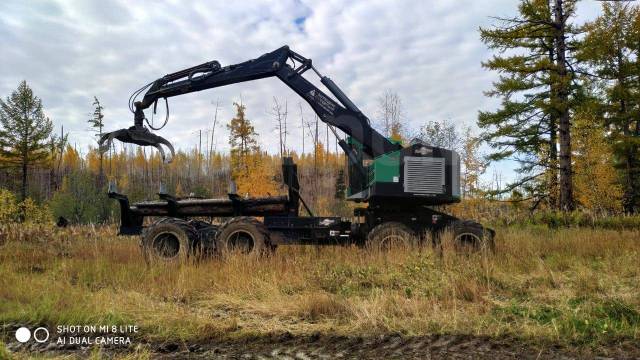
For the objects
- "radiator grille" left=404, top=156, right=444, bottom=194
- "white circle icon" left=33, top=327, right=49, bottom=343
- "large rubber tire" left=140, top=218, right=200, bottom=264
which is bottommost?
"white circle icon" left=33, top=327, right=49, bottom=343

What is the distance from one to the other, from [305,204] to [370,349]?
640 centimetres

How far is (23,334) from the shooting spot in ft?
16.3

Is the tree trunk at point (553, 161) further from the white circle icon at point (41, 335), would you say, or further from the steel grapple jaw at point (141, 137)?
the white circle icon at point (41, 335)

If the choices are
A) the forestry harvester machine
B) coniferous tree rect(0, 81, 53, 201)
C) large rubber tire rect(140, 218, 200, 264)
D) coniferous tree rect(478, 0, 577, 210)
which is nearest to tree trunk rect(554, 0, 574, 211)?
coniferous tree rect(478, 0, 577, 210)

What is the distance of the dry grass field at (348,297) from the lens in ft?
15.8

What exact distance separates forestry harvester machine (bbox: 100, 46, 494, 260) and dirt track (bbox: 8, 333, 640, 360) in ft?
15.4

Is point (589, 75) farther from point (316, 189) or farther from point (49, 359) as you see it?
point (316, 189)

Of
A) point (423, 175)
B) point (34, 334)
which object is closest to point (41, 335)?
point (34, 334)

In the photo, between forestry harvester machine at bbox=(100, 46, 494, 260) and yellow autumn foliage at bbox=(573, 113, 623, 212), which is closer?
forestry harvester machine at bbox=(100, 46, 494, 260)

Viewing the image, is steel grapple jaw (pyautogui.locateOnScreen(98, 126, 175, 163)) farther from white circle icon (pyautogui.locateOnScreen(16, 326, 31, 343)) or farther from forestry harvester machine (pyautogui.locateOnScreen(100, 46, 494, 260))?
white circle icon (pyautogui.locateOnScreen(16, 326, 31, 343))

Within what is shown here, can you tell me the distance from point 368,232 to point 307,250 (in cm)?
138

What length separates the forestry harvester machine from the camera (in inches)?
380

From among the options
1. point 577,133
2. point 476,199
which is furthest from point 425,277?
point 476,199

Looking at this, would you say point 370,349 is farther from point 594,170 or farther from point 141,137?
point 594,170
